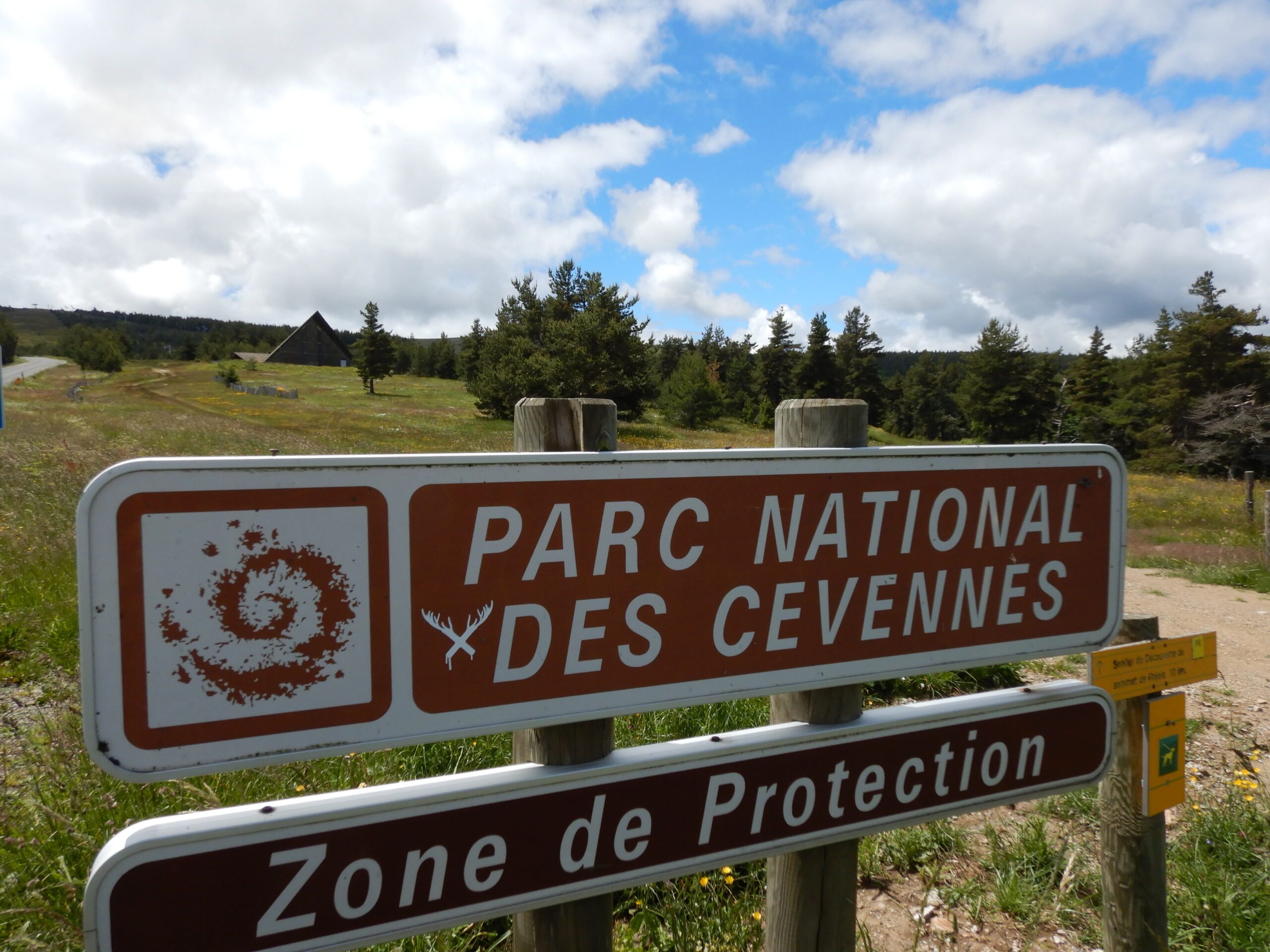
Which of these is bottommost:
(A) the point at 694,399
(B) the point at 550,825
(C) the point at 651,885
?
(C) the point at 651,885

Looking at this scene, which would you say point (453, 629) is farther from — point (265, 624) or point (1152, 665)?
point (1152, 665)

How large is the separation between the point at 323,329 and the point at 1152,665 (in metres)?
107

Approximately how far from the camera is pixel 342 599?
3.82ft

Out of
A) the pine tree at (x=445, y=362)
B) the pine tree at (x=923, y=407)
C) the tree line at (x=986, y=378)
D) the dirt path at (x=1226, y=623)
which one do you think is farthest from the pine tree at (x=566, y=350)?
the pine tree at (x=923, y=407)

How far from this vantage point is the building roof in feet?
302

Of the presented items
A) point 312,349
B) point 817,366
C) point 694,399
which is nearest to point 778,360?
point 817,366

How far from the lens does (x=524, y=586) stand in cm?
127

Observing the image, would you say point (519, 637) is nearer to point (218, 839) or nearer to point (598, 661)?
point (598, 661)

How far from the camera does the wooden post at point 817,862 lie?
5.35 feet

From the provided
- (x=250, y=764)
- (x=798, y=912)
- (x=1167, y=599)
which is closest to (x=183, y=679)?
(x=250, y=764)

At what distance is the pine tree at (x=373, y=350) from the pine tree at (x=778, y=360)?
114 ft

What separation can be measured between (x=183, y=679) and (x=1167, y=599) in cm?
1048

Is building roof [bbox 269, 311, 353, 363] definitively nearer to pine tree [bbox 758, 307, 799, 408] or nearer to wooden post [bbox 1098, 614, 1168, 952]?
pine tree [bbox 758, 307, 799, 408]

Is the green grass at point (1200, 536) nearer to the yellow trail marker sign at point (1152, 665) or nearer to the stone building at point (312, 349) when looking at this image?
the yellow trail marker sign at point (1152, 665)
